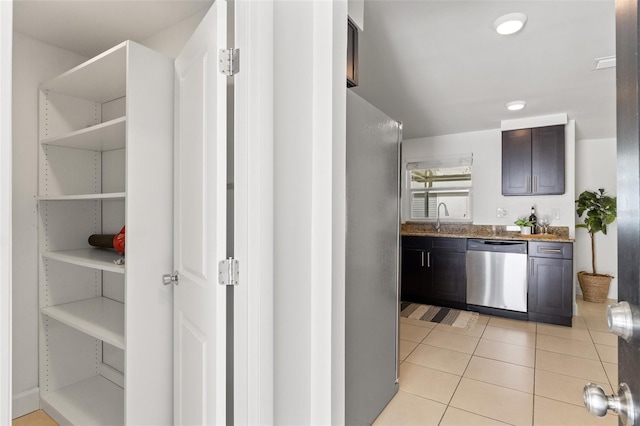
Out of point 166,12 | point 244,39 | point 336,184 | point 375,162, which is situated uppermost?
point 166,12

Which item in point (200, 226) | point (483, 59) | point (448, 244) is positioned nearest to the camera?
point (200, 226)

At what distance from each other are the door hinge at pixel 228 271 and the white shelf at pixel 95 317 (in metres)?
0.79

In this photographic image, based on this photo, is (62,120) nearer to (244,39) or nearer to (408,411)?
(244,39)

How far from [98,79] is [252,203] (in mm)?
1477

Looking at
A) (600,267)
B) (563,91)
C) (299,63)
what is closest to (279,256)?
(299,63)

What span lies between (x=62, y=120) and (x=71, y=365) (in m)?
1.62

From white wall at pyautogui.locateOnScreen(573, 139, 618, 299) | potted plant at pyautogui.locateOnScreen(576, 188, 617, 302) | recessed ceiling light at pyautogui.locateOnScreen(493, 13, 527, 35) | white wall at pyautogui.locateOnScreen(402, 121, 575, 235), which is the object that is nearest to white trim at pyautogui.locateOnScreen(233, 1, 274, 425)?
recessed ceiling light at pyautogui.locateOnScreen(493, 13, 527, 35)

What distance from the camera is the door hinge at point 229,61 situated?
118 cm

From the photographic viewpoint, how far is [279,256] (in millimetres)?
1240

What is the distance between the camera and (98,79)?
1927mm

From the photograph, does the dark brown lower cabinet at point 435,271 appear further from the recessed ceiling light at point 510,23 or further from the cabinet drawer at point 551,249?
the recessed ceiling light at point 510,23

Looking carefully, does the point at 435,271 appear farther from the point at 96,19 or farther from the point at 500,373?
the point at 96,19

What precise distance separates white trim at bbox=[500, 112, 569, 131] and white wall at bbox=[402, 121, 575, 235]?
0.60 ft

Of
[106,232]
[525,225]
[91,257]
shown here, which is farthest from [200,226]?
[525,225]
